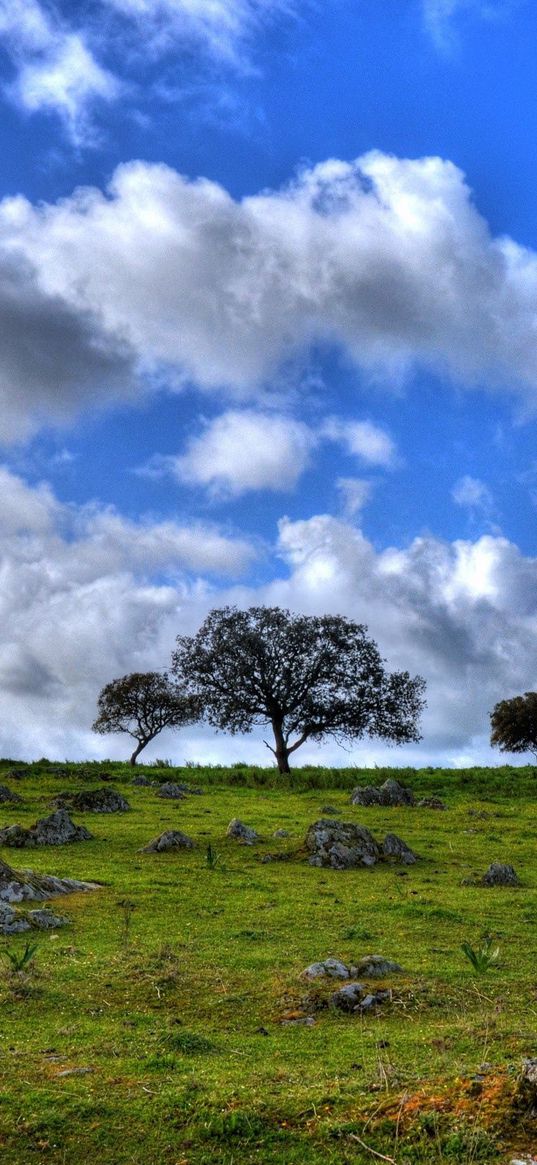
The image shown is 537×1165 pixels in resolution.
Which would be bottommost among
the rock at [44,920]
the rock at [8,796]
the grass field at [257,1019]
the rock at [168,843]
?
the grass field at [257,1019]

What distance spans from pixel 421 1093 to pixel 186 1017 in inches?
159

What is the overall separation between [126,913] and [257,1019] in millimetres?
6532

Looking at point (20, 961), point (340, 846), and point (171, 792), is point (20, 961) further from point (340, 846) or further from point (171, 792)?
point (171, 792)

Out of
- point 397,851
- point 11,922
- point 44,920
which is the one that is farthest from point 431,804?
point 11,922

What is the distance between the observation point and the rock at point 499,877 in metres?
21.4

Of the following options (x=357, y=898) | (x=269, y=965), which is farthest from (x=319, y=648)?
(x=269, y=965)

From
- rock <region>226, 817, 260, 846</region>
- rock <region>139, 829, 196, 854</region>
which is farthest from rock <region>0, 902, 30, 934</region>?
rock <region>226, 817, 260, 846</region>

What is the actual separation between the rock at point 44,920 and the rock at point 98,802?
1567cm

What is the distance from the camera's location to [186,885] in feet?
66.2

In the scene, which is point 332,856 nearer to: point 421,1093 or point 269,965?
point 269,965

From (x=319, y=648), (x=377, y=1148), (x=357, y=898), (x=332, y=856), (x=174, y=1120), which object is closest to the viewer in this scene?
(x=377, y=1148)

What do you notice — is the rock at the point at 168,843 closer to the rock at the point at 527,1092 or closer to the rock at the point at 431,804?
the rock at the point at 431,804

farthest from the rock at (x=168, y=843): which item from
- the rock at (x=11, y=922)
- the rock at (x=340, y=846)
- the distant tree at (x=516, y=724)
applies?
the distant tree at (x=516, y=724)

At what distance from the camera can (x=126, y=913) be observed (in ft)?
57.0
